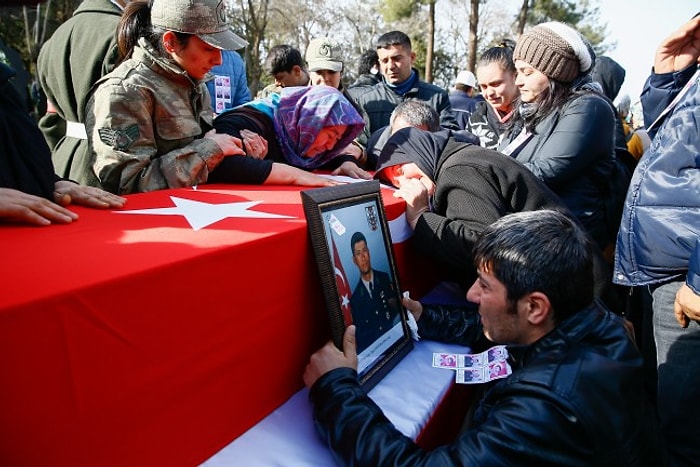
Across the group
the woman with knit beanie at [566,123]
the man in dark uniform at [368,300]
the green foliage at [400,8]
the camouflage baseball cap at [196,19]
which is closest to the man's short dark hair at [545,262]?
the man in dark uniform at [368,300]

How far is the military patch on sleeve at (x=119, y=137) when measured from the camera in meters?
1.56

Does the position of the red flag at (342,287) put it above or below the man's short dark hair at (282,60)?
below

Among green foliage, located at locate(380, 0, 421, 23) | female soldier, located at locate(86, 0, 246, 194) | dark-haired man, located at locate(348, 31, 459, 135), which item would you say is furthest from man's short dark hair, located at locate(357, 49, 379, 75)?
green foliage, located at locate(380, 0, 421, 23)

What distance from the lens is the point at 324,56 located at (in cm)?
388

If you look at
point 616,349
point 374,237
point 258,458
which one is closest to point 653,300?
point 616,349

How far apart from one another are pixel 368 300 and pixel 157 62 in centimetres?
106

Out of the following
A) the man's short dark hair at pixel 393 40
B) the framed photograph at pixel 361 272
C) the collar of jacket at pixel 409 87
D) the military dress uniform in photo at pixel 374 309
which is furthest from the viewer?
the collar of jacket at pixel 409 87

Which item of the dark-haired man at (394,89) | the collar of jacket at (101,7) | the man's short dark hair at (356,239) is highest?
the collar of jacket at (101,7)

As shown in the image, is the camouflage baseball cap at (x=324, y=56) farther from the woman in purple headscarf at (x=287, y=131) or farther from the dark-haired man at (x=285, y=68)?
the woman in purple headscarf at (x=287, y=131)

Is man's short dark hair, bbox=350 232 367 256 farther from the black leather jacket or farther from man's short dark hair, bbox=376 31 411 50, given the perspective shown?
man's short dark hair, bbox=376 31 411 50

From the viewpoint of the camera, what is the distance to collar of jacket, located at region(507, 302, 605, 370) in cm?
114

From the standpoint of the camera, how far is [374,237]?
5.01 feet

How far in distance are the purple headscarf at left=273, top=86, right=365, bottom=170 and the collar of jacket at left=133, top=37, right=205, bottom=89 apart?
51 centimetres

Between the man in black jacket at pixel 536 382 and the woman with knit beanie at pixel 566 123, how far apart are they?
1.01 metres
